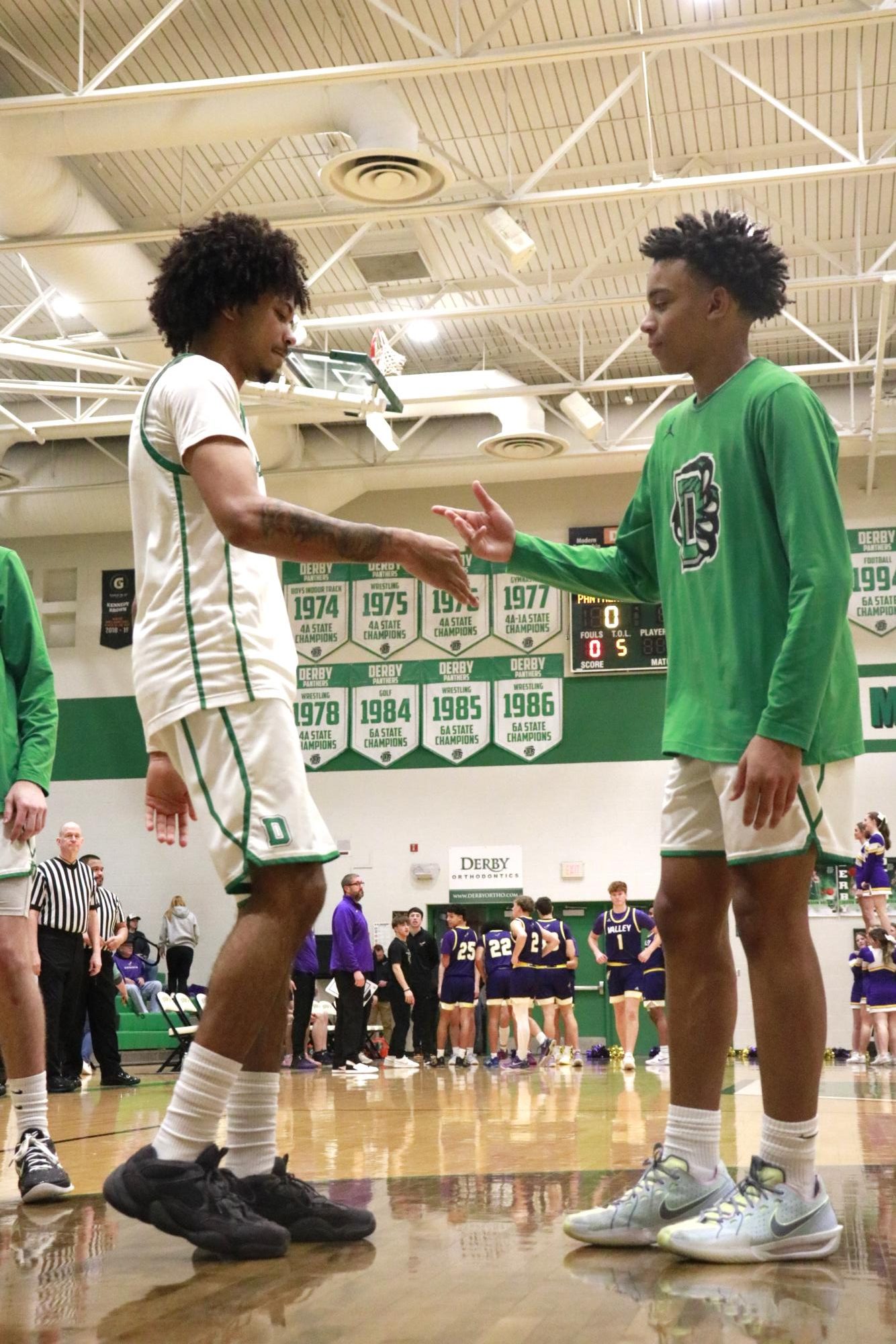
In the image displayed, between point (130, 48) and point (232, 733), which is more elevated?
point (130, 48)

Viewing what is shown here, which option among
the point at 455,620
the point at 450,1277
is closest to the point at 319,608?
the point at 455,620

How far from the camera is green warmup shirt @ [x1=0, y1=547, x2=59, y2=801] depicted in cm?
354

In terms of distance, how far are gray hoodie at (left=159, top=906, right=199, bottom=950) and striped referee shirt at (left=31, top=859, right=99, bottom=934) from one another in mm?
9613

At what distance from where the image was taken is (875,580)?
745 inches

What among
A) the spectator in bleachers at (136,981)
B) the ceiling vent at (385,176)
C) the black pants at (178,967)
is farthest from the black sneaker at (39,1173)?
the black pants at (178,967)

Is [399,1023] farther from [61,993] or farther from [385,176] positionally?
[385,176]

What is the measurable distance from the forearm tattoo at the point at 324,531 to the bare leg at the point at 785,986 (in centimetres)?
89

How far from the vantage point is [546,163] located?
11.5 m

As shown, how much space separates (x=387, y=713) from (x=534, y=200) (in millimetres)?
9841

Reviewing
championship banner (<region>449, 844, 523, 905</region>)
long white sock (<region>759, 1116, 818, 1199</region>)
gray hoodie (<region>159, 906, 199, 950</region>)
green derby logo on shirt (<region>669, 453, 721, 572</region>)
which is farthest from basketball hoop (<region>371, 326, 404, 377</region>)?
long white sock (<region>759, 1116, 818, 1199</region>)

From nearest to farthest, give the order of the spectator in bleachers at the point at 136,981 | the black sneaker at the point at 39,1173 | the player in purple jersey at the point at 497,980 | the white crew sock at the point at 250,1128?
the white crew sock at the point at 250,1128
the black sneaker at the point at 39,1173
the player in purple jersey at the point at 497,980
the spectator in bleachers at the point at 136,981

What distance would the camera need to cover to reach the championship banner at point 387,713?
20062mm

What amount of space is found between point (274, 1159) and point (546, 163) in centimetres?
1048

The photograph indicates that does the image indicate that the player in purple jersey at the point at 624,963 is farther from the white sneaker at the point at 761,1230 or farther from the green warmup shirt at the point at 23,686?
the white sneaker at the point at 761,1230
